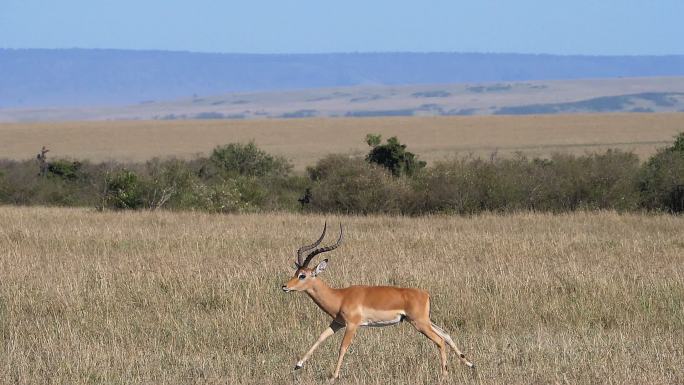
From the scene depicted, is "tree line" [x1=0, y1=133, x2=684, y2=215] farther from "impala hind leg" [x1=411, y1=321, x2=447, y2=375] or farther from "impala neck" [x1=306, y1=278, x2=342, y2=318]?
"impala neck" [x1=306, y1=278, x2=342, y2=318]

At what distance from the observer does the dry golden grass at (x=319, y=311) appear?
887 cm

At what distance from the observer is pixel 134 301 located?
12062 mm

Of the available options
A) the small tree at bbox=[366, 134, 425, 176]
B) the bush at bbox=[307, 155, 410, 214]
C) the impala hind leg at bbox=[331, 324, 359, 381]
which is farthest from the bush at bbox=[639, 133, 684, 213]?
the impala hind leg at bbox=[331, 324, 359, 381]

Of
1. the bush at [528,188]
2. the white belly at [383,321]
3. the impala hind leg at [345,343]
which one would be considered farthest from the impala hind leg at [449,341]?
the bush at [528,188]

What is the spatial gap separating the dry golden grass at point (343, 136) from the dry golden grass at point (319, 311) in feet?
142

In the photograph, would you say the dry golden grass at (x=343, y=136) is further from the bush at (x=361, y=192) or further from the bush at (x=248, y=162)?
the bush at (x=361, y=192)

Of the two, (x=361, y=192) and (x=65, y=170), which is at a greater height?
(x=361, y=192)

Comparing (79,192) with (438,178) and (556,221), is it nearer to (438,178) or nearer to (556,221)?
(438,178)

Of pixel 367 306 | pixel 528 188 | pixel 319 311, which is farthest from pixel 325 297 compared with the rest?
pixel 528 188

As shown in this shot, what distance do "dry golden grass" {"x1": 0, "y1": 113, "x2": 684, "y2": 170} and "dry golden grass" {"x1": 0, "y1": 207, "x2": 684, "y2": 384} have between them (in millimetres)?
43296

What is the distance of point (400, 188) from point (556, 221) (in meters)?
6.16

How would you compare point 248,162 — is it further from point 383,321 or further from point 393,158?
point 383,321

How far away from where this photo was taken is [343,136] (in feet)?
314

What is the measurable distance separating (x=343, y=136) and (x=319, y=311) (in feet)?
278
